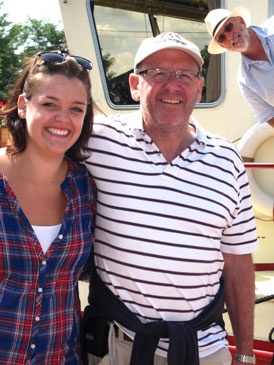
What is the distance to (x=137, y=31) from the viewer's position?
13.1 feet

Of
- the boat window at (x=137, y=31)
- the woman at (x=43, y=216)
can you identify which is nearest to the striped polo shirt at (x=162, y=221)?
the woman at (x=43, y=216)

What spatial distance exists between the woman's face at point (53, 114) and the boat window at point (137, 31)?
2.29 m

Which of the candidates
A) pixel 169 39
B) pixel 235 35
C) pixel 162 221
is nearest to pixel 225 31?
pixel 235 35

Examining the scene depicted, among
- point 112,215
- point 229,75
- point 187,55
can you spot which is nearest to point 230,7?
point 229,75

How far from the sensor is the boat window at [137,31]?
392 centimetres

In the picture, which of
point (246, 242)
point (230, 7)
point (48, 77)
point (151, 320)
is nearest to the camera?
point (48, 77)

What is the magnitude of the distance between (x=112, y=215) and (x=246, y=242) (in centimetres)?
63

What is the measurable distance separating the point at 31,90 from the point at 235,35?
1.10 meters

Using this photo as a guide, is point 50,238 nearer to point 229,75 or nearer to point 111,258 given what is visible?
point 111,258

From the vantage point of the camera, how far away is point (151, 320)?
201 cm

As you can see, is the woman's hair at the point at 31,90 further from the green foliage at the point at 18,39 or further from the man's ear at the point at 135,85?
the green foliage at the point at 18,39

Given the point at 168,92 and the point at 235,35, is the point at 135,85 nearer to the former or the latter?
the point at 168,92

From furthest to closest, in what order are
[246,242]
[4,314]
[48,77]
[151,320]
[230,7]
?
1. [230,7]
2. [246,242]
3. [151,320]
4. [48,77]
5. [4,314]

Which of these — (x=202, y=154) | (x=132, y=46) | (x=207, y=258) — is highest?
(x=132, y=46)
